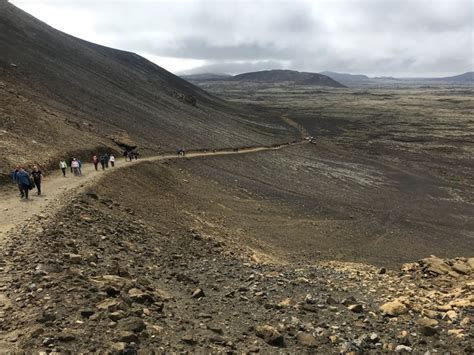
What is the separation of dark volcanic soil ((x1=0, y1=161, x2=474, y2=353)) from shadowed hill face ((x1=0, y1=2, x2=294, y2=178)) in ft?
46.8

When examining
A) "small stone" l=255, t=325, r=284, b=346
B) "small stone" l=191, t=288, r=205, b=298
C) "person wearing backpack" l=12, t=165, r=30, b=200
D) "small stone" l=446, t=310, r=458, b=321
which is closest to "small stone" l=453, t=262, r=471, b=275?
"small stone" l=446, t=310, r=458, b=321

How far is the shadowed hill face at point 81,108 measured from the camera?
120ft

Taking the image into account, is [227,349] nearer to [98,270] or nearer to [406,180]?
[98,270]

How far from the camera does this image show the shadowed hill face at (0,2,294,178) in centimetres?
3650

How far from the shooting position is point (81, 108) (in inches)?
2144

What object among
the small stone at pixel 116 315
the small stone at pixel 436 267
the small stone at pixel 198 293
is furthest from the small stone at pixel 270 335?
the small stone at pixel 436 267

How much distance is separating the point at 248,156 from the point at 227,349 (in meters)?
48.6

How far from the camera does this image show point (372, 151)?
75312mm

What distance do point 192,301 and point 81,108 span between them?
47618 mm

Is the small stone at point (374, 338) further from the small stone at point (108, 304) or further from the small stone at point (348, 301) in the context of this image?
the small stone at point (108, 304)

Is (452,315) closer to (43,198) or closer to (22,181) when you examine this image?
(43,198)

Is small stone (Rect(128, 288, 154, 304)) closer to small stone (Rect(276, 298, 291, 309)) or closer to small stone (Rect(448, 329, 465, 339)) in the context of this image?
Result: small stone (Rect(276, 298, 291, 309))

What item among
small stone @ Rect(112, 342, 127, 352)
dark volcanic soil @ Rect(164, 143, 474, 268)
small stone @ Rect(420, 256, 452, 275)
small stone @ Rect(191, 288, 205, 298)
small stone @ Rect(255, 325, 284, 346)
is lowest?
dark volcanic soil @ Rect(164, 143, 474, 268)

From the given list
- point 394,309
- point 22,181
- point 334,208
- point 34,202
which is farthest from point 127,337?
point 334,208
